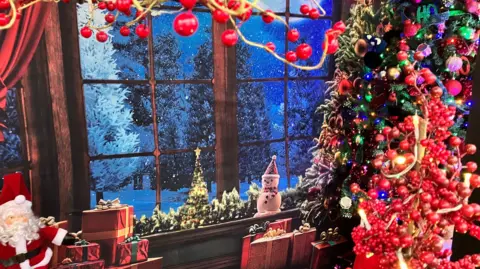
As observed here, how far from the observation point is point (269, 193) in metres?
2.39

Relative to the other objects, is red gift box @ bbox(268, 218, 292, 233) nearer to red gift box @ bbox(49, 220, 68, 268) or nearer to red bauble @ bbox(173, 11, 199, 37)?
red gift box @ bbox(49, 220, 68, 268)

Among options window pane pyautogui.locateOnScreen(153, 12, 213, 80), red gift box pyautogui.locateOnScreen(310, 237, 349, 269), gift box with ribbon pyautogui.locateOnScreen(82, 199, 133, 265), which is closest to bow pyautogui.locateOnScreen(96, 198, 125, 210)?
gift box with ribbon pyautogui.locateOnScreen(82, 199, 133, 265)

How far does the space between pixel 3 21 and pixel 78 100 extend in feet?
3.53

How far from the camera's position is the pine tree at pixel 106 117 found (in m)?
1.88

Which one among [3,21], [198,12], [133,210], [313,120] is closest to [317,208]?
[313,120]

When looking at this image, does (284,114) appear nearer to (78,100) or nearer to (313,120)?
(313,120)

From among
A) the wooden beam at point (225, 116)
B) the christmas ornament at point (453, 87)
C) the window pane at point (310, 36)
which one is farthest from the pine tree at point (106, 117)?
the christmas ornament at point (453, 87)

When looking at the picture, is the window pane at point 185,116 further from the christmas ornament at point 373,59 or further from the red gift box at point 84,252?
the christmas ornament at point 373,59

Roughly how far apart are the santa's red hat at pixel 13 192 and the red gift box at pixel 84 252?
1.27ft

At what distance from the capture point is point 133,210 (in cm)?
205

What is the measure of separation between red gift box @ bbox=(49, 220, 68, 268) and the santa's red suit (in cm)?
17

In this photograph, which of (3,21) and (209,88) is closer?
(3,21)

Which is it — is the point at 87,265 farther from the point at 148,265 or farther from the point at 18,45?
the point at 18,45

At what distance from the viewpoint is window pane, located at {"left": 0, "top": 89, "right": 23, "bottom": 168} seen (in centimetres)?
173
